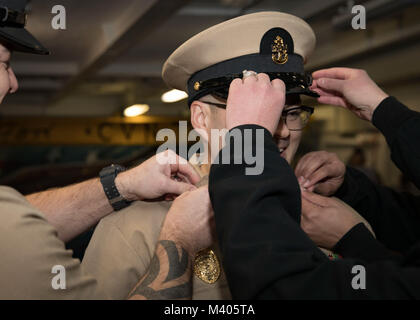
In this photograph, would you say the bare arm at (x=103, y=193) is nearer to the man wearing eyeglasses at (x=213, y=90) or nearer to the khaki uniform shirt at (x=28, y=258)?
the man wearing eyeglasses at (x=213, y=90)

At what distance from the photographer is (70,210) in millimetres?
1422

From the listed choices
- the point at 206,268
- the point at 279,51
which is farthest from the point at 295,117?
the point at 206,268

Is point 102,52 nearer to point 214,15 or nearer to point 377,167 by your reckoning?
point 214,15

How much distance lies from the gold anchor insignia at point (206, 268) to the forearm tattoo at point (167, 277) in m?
0.25

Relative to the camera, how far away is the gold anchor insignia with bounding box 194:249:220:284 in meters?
1.36

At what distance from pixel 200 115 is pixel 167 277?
0.61 metres

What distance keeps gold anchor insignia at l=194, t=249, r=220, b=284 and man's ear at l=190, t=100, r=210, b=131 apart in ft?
1.45

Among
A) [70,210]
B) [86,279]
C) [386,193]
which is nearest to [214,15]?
[386,193]

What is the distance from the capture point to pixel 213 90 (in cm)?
136

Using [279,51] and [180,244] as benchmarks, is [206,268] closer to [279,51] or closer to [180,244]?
[180,244]

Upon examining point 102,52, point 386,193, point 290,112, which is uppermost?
point 102,52

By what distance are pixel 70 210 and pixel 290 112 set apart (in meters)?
0.84

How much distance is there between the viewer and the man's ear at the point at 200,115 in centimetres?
143

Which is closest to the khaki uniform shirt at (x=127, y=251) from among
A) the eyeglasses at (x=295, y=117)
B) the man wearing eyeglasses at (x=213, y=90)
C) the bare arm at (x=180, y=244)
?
the man wearing eyeglasses at (x=213, y=90)
